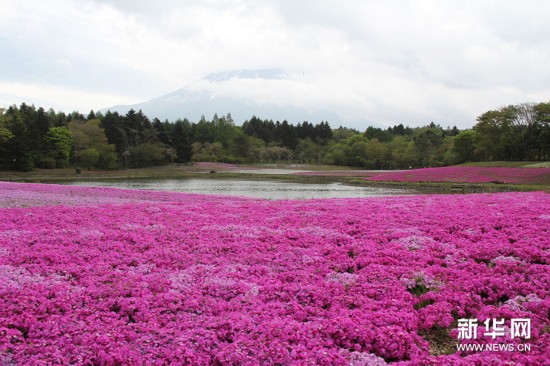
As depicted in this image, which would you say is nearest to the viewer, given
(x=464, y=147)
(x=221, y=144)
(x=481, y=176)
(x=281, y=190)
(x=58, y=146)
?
(x=281, y=190)

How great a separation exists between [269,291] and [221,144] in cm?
12243

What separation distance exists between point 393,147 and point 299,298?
442ft

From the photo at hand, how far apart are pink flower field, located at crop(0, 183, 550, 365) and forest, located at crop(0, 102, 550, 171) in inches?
2974

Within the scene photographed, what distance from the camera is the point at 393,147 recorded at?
135500 millimetres

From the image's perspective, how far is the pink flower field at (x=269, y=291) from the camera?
19.4 ft

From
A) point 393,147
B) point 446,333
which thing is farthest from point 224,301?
point 393,147

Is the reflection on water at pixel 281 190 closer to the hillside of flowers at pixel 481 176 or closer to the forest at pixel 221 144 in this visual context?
the hillside of flowers at pixel 481 176

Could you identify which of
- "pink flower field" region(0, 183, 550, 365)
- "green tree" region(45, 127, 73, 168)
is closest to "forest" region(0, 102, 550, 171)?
"green tree" region(45, 127, 73, 168)

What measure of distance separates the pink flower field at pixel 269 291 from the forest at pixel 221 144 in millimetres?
75547

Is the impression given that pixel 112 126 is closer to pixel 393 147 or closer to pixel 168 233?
pixel 393 147

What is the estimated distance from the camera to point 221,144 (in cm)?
12850

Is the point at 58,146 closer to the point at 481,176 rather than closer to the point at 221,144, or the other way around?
the point at 221,144

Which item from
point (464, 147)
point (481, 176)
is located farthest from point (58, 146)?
point (464, 147)

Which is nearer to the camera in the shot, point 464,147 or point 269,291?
point 269,291
